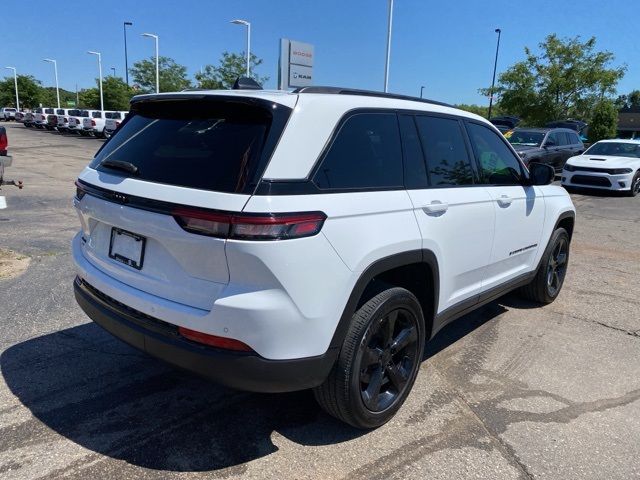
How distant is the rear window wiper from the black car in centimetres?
1257

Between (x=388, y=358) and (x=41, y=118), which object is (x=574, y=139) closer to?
(x=388, y=358)

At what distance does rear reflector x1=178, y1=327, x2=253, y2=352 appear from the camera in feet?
7.49

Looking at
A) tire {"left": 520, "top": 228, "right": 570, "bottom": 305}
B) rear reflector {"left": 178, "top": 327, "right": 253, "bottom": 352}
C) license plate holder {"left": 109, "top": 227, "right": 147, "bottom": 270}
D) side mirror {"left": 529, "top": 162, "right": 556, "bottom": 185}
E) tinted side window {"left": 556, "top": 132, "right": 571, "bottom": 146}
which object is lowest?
tire {"left": 520, "top": 228, "right": 570, "bottom": 305}

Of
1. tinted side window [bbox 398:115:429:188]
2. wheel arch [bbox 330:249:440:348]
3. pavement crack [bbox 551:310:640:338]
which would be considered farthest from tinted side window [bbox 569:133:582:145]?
wheel arch [bbox 330:249:440:348]

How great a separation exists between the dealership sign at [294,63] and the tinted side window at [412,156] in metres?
17.6

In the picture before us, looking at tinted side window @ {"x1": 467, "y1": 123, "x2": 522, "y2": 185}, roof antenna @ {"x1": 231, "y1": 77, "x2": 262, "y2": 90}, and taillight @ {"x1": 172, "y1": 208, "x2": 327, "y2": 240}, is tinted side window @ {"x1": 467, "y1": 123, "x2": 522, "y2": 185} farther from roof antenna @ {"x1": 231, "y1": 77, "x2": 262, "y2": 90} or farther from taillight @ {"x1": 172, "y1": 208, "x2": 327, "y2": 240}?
taillight @ {"x1": 172, "y1": 208, "x2": 327, "y2": 240}

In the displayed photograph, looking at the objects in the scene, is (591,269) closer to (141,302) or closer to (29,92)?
(141,302)

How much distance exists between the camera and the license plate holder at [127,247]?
2.56 m

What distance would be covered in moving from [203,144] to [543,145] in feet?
46.9

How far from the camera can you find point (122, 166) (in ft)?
9.08

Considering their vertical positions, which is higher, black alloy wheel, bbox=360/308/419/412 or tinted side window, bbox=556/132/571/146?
tinted side window, bbox=556/132/571/146

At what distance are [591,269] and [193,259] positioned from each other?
19.9 ft

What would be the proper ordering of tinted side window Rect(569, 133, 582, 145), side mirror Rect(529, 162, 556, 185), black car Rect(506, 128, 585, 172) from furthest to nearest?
tinted side window Rect(569, 133, 582, 145), black car Rect(506, 128, 585, 172), side mirror Rect(529, 162, 556, 185)

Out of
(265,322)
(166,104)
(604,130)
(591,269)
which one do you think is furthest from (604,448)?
(604,130)
